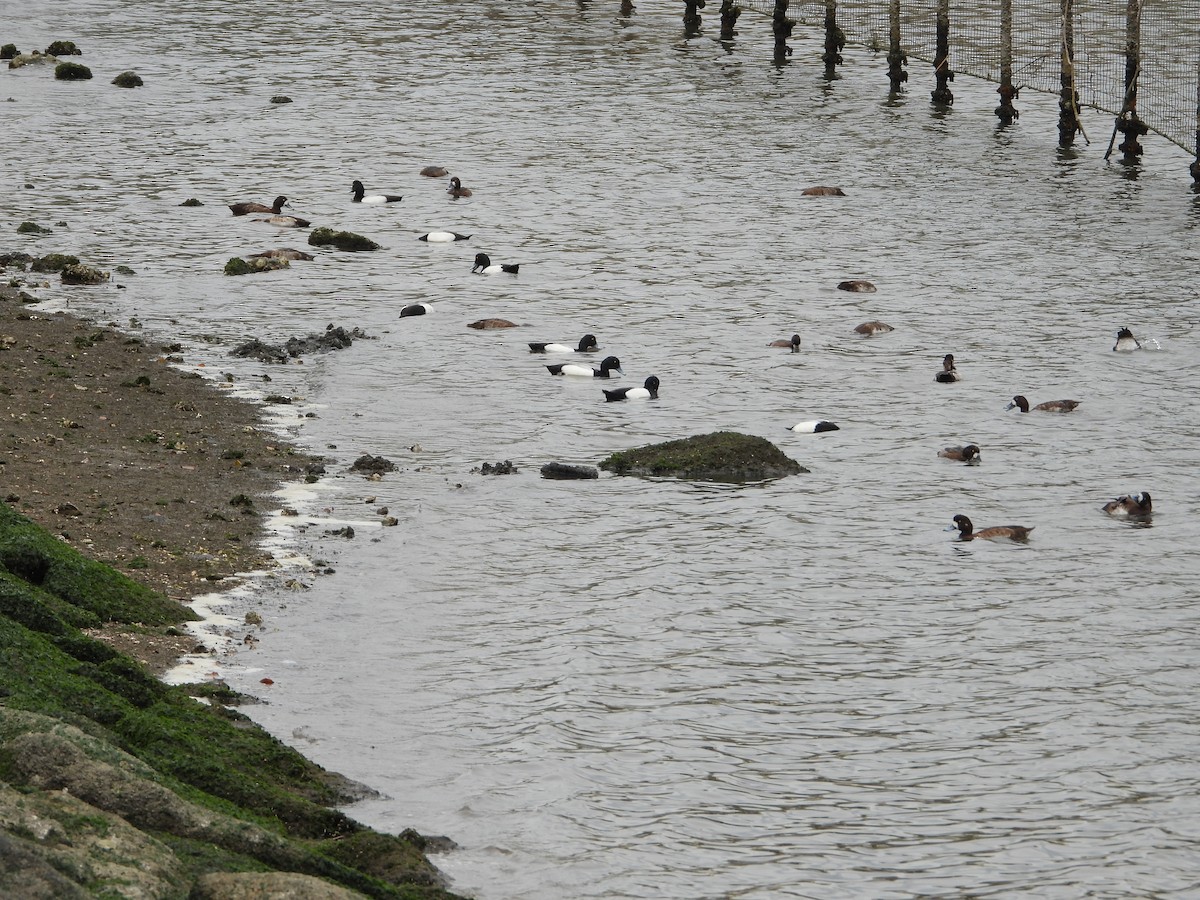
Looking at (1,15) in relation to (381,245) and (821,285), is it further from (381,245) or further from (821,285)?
(821,285)

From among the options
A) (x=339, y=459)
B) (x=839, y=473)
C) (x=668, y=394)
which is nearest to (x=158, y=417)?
(x=339, y=459)

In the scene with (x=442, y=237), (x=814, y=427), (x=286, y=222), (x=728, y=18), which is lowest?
(x=814, y=427)

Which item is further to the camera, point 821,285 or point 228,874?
point 821,285

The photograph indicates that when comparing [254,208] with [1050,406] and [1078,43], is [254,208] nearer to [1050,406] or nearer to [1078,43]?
[1050,406]

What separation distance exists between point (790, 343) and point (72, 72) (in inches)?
1234

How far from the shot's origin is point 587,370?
25.2 meters

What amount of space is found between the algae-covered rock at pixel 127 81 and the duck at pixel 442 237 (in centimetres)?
1927

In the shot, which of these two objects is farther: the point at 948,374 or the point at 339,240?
the point at 339,240

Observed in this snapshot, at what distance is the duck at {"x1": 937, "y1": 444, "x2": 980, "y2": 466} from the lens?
21.7 metres

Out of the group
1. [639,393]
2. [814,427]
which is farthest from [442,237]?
[814,427]

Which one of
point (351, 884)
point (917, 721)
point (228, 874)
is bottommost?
point (917, 721)

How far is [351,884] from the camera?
10.6 metres

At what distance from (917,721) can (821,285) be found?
662 inches

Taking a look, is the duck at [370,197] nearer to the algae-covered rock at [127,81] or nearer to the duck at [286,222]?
the duck at [286,222]
